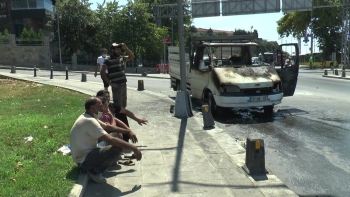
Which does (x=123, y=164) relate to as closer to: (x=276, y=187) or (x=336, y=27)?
(x=276, y=187)

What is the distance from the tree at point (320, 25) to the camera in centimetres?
5967

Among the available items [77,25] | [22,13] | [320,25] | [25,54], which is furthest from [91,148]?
[320,25]

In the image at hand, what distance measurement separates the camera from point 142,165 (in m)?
6.32

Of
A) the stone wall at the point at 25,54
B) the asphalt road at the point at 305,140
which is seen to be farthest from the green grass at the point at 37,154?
the stone wall at the point at 25,54

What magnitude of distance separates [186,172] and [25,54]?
41108mm

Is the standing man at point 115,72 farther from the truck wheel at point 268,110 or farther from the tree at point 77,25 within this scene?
the tree at point 77,25

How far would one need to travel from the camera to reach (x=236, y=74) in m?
11.0

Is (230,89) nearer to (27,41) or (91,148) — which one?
(91,148)

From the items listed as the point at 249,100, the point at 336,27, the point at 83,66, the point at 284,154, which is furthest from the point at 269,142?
the point at 336,27

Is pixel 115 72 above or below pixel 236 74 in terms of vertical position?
above

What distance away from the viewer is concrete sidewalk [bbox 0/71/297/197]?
5.15 meters

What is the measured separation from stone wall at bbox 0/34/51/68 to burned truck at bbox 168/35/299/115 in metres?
32.9

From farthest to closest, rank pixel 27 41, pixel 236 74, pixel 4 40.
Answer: pixel 27 41 < pixel 4 40 < pixel 236 74

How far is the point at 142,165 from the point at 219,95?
499 cm
